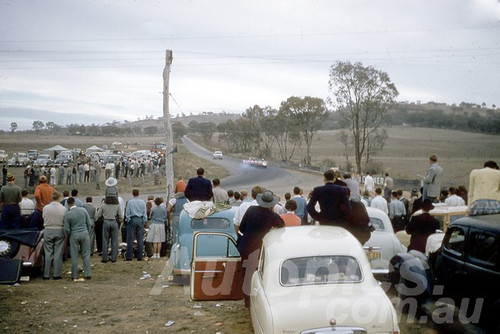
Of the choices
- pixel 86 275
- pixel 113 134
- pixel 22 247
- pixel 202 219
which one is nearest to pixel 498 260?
pixel 202 219

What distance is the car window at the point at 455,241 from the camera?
21.0ft

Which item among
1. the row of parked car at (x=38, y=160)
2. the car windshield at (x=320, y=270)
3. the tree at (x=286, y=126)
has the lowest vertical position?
the row of parked car at (x=38, y=160)

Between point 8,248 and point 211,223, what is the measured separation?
447 centimetres

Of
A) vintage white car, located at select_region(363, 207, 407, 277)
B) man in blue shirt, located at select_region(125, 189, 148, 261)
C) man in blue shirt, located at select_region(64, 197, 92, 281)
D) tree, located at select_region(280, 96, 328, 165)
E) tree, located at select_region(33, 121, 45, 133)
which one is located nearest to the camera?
vintage white car, located at select_region(363, 207, 407, 277)

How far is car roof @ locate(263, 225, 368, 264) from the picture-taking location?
5.73 meters

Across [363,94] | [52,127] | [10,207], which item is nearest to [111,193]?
[10,207]

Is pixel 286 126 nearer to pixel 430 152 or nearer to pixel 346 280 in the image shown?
pixel 430 152

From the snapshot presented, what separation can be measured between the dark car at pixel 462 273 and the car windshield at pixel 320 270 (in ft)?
5.04

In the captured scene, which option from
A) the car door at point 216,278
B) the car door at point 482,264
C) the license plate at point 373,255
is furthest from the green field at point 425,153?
the car door at point 216,278

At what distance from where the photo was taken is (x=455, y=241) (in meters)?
6.64

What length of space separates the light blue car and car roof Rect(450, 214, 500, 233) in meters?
4.77

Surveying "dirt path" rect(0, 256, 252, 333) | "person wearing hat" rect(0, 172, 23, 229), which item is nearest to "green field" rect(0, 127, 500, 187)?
"dirt path" rect(0, 256, 252, 333)

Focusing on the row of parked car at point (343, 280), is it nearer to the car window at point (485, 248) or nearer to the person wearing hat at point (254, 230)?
the car window at point (485, 248)

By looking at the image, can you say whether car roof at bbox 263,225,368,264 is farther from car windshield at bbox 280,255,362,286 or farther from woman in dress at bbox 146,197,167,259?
woman in dress at bbox 146,197,167,259
